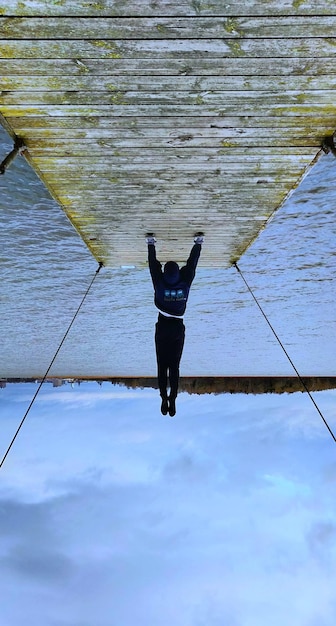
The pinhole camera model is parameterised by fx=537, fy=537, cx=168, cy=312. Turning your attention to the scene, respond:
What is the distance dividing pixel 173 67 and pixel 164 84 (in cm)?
19

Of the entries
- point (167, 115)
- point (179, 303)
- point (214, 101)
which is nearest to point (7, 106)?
point (167, 115)

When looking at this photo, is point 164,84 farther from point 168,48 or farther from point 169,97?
point 168,48

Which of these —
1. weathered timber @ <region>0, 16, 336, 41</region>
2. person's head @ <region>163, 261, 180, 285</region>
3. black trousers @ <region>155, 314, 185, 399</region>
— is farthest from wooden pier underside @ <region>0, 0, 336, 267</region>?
black trousers @ <region>155, 314, 185, 399</region>

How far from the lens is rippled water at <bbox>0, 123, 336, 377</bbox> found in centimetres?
910

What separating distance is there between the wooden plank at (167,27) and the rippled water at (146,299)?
4.02 meters

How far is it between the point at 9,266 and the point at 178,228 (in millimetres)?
5303

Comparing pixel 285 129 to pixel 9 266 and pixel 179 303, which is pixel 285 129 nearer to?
pixel 179 303

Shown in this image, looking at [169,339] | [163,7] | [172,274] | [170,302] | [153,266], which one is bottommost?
[169,339]

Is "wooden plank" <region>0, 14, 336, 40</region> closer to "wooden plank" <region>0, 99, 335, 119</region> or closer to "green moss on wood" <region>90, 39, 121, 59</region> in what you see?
"green moss on wood" <region>90, 39, 121, 59</region>

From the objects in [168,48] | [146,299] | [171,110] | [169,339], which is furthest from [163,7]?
[146,299]

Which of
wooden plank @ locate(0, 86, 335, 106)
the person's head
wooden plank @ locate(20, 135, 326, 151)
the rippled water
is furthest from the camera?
the rippled water

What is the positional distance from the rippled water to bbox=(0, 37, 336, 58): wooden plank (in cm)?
383

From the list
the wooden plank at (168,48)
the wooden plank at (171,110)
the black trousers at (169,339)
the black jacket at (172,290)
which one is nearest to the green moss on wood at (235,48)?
the wooden plank at (168,48)

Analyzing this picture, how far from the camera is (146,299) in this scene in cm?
1271
